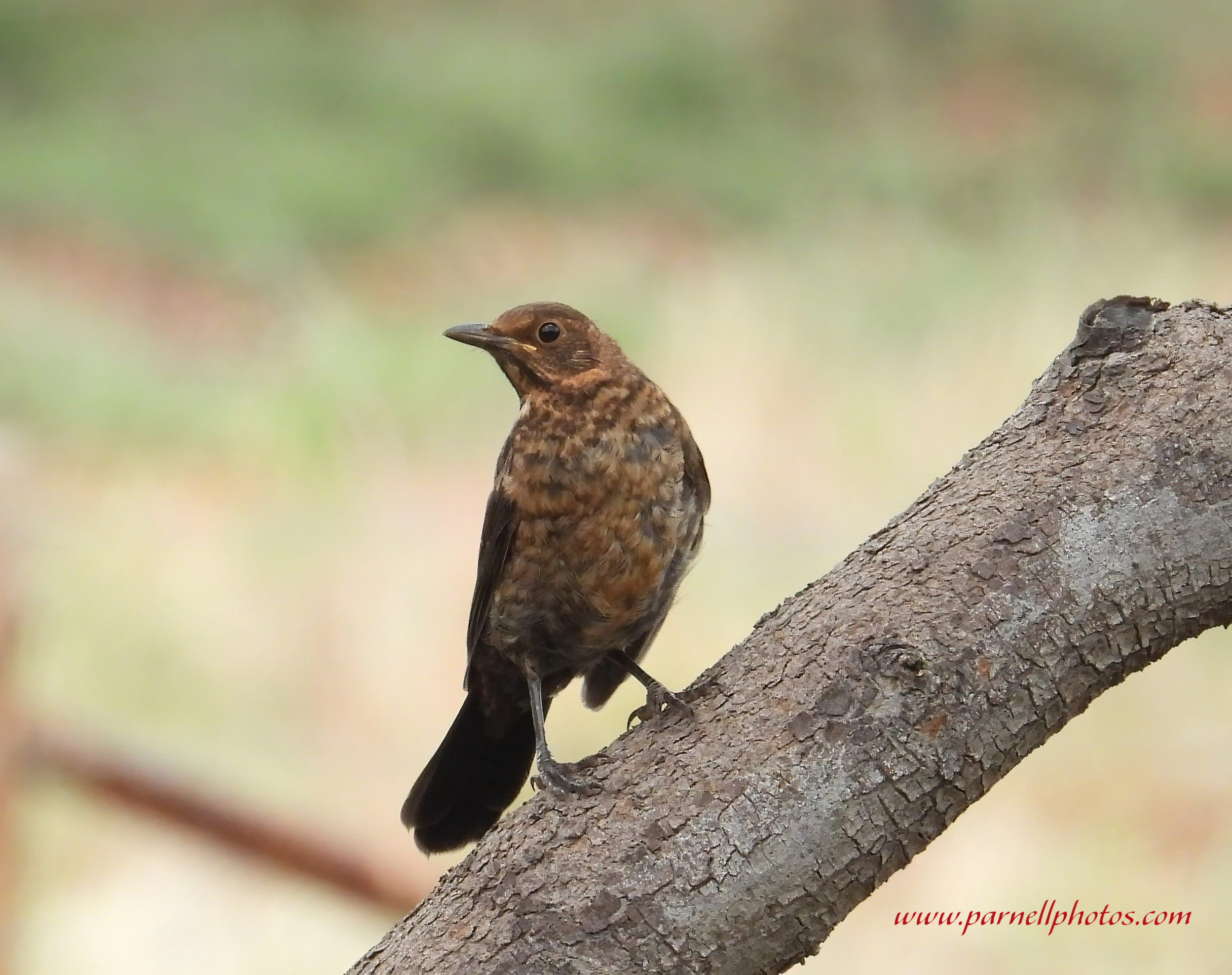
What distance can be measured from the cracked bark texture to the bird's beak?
67cm

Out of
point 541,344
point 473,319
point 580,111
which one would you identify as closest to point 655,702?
point 541,344

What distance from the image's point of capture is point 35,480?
11.2 feet

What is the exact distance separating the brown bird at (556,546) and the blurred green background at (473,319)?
1035 mm

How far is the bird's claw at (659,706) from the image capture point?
151cm

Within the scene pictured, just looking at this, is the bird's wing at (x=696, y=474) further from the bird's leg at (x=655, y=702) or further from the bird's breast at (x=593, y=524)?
the bird's leg at (x=655, y=702)

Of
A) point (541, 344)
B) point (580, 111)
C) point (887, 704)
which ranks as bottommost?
point (887, 704)

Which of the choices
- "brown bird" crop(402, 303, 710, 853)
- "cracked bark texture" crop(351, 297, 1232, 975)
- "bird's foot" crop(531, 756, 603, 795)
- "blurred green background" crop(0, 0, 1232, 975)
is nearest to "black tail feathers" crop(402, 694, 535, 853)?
"brown bird" crop(402, 303, 710, 853)

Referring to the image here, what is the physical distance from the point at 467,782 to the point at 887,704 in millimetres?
778

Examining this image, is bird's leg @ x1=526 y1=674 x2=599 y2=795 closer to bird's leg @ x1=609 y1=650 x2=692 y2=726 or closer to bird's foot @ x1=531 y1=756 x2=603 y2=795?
bird's foot @ x1=531 y1=756 x2=603 y2=795

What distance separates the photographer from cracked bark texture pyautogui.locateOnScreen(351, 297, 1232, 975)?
1374 millimetres

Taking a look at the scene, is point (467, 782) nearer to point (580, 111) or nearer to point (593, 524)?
point (593, 524)

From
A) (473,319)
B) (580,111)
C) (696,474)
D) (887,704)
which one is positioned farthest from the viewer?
(580,111)

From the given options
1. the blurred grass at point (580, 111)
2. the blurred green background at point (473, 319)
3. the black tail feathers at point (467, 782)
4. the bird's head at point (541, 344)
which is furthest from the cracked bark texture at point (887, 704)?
the blurred grass at point (580, 111)

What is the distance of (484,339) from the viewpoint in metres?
1.96
